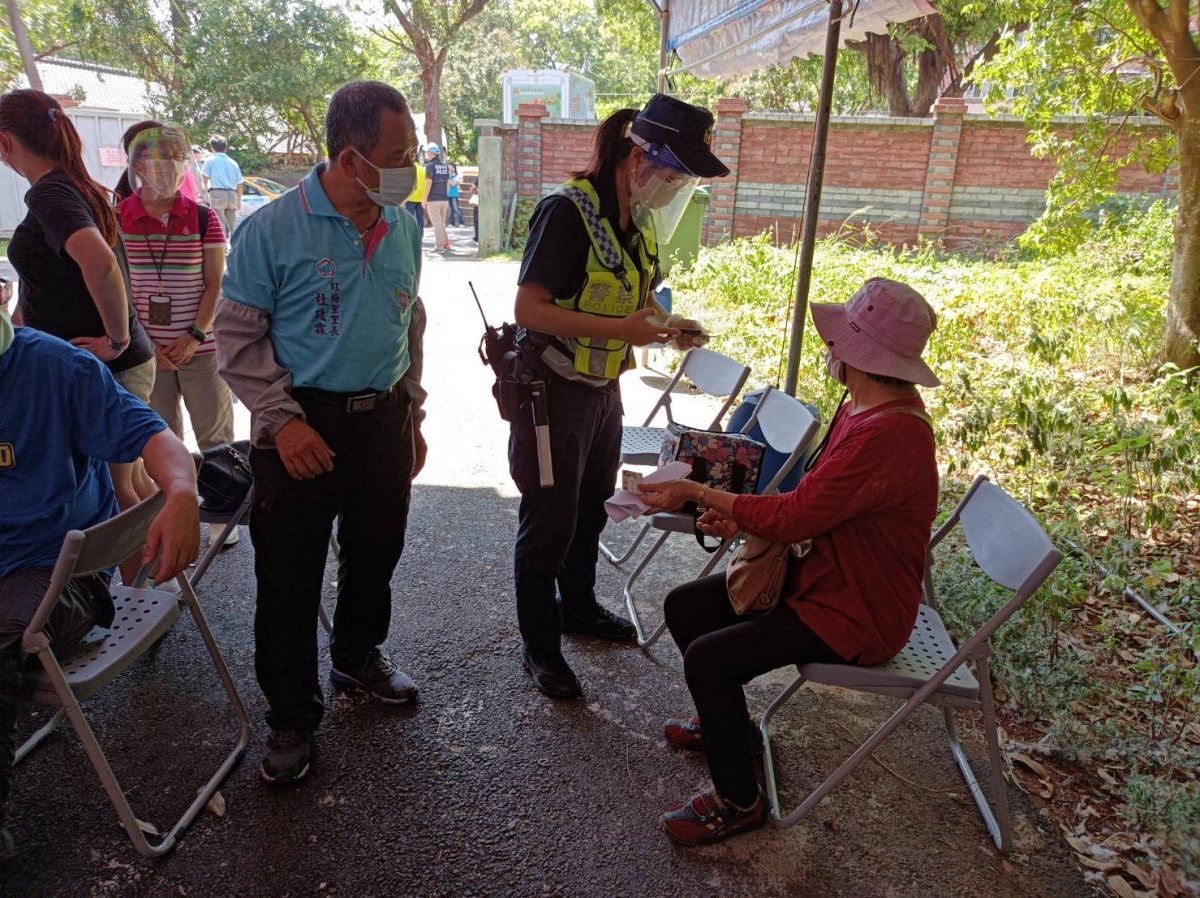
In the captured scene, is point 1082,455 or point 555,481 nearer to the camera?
point 555,481

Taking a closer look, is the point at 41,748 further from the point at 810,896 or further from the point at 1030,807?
the point at 1030,807

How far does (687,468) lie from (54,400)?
1.69 meters

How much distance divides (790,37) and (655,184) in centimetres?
392

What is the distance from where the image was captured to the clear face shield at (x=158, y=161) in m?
3.02

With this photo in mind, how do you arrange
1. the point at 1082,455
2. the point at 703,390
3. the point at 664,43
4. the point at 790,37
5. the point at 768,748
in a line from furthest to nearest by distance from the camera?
the point at 664,43 → the point at 790,37 → the point at 1082,455 → the point at 703,390 → the point at 768,748

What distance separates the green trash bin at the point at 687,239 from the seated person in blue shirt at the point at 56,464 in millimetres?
7495

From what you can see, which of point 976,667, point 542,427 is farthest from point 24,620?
point 976,667

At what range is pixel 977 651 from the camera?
2.02 metres

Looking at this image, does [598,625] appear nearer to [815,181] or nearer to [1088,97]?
[815,181]

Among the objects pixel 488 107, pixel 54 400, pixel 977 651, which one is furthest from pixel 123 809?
pixel 488 107

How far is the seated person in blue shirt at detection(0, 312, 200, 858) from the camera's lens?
1.81 metres

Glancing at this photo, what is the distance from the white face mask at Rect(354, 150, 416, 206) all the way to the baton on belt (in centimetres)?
68

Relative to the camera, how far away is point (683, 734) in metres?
2.52

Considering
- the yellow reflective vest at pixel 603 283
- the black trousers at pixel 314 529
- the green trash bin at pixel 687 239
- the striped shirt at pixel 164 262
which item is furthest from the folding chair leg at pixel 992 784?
the green trash bin at pixel 687 239
